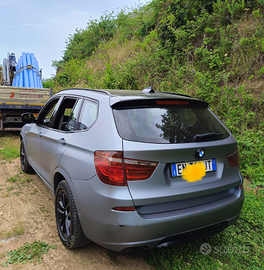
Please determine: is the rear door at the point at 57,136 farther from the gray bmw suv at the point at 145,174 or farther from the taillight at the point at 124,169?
the taillight at the point at 124,169

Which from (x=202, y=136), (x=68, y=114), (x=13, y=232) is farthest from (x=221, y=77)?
(x=13, y=232)

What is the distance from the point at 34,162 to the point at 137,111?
260cm

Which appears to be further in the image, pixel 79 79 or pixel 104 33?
pixel 104 33

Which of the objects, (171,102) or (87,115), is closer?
(171,102)

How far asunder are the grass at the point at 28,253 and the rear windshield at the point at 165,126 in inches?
65.4

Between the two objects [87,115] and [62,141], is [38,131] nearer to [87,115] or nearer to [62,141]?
[62,141]

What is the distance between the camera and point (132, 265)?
2.38 m

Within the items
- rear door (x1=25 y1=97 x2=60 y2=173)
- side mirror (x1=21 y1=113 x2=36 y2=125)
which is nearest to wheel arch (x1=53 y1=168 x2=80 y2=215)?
rear door (x1=25 y1=97 x2=60 y2=173)

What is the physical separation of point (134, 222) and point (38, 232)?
167 cm

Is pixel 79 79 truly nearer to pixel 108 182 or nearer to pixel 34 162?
pixel 34 162

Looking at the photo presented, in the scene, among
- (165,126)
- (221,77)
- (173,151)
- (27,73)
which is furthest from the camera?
(27,73)

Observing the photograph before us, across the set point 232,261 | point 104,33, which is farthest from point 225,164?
point 104,33

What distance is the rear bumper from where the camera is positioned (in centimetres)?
186

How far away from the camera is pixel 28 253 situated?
2498 millimetres
